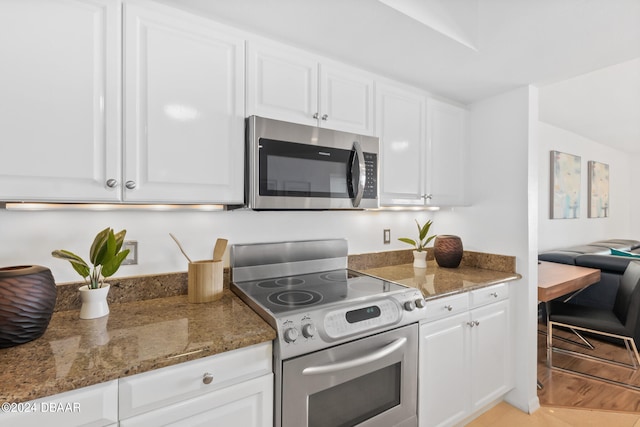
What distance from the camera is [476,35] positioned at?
160 centimetres

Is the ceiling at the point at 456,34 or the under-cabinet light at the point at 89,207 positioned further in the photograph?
the ceiling at the point at 456,34

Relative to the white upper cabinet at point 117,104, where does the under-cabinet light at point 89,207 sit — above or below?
below

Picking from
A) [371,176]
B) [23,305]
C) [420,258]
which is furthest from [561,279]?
[23,305]

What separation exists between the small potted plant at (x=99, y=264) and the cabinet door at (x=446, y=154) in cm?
179

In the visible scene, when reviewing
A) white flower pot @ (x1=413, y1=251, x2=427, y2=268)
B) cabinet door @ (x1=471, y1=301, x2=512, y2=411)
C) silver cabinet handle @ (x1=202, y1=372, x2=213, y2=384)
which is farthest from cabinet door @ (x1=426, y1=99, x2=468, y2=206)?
silver cabinet handle @ (x1=202, y1=372, x2=213, y2=384)

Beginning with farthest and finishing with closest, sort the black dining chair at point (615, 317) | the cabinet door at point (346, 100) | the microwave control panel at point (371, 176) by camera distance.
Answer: the black dining chair at point (615, 317) < the microwave control panel at point (371, 176) < the cabinet door at point (346, 100)

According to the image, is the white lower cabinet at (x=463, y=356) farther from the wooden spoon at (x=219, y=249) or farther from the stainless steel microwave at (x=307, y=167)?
the wooden spoon at (x=219, y=249)

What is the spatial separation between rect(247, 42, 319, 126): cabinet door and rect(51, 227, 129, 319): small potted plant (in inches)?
30.8

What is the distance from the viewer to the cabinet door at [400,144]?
1.90 meters

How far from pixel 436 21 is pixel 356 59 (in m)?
0.44

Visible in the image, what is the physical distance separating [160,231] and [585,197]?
5.88 metres

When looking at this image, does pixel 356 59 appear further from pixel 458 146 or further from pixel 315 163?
pixel 458 146

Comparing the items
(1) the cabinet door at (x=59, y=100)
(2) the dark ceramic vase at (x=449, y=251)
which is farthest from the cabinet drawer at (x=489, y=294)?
(1) the cabinet door at (x=59, y=100)

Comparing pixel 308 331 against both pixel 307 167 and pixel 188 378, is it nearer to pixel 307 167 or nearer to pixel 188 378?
pixel 188 378
